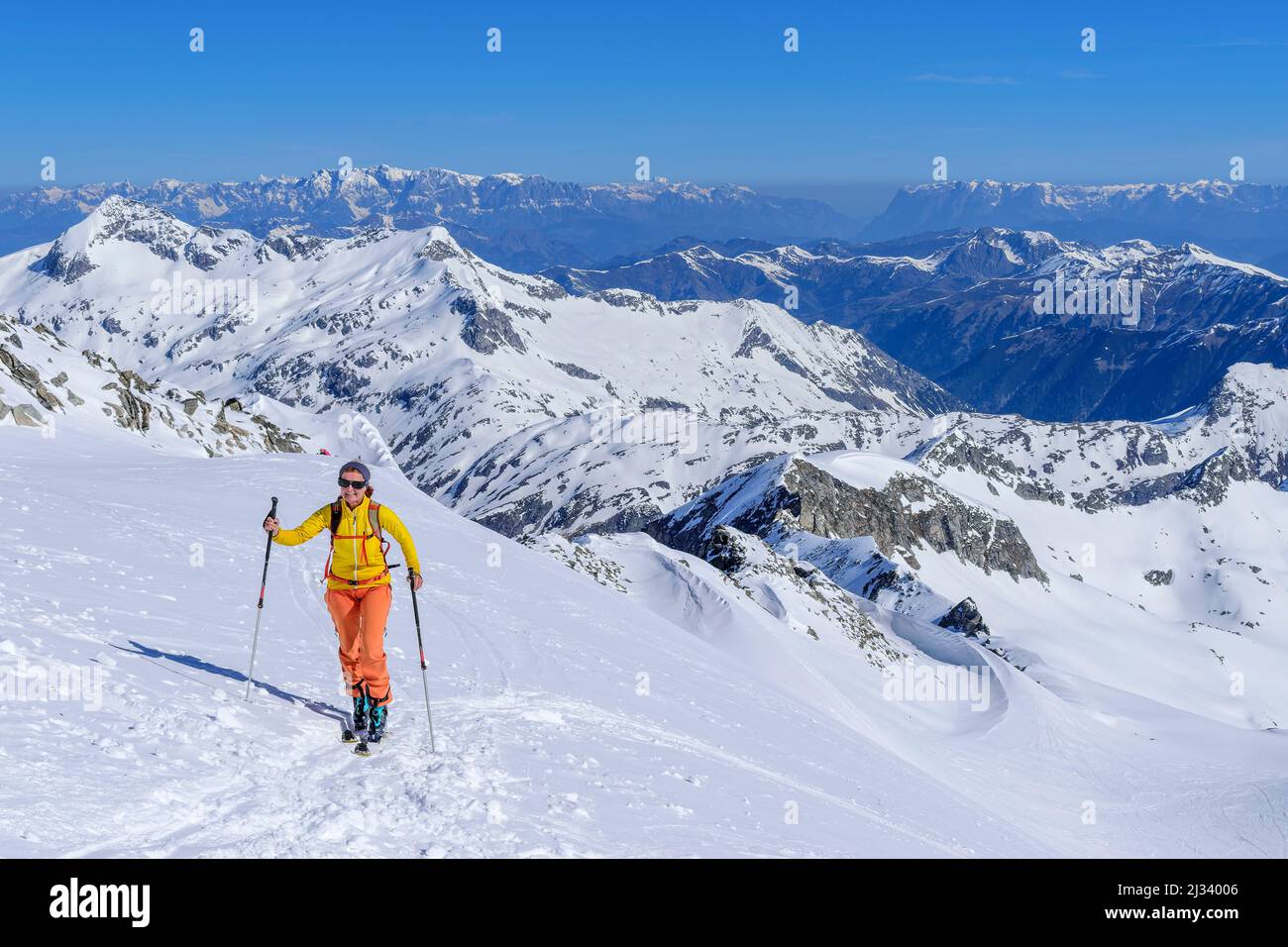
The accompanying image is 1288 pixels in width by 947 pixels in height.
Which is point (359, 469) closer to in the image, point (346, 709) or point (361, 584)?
point (361, 584)

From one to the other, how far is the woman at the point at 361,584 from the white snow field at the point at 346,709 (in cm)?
70

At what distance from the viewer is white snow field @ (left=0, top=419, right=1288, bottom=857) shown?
9.15m

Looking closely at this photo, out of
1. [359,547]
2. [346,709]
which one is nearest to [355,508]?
[359,547]

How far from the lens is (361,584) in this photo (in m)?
11.5

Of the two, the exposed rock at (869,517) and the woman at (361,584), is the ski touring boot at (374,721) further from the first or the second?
the exposed rock at (869,517)

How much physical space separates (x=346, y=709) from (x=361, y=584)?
2.26 meters

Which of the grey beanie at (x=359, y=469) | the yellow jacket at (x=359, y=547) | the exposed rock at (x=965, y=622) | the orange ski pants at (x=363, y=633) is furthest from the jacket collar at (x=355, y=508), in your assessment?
the exposed rock at (x=965, y=622)

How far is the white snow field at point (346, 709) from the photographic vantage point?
30.0 feet

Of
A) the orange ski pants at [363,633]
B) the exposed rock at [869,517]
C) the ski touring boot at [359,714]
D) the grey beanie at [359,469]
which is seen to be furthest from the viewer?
the exposed rock at [869,517]
